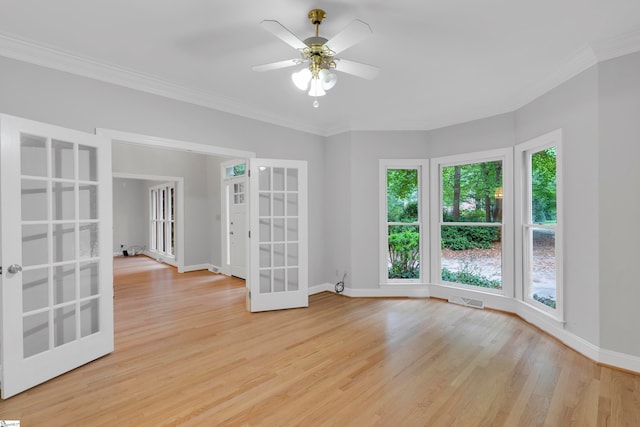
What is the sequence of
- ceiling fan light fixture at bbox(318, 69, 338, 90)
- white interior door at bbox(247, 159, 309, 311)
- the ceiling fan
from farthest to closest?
white interior door at bbox(247, 159, 309, 311) → ceiling fan light fixture at bbox(318, 69, 338, 90) → the ceiling fan

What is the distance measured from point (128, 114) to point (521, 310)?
16.3 feet

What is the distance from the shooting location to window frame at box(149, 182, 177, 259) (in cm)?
809

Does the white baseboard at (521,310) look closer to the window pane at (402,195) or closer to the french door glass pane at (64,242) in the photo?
the window pane at (402,195)

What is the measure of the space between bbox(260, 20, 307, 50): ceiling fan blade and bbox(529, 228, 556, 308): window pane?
10.8 feet

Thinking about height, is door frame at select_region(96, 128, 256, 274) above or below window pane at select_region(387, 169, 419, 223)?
above

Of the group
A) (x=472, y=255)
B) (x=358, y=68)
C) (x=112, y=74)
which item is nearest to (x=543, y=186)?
(x=472, y=255)

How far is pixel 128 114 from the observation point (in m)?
3.03

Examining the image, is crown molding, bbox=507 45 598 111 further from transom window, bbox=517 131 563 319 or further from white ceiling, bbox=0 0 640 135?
transom window, bbox=517 131 563 319

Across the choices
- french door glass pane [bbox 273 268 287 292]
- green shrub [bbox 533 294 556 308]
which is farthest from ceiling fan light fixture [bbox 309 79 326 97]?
green shrub [bbox 533 294 556 308]

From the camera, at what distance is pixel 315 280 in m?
4.89

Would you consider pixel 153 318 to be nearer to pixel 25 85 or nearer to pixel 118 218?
pixel 25 85

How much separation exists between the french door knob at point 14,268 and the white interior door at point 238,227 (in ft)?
12.4

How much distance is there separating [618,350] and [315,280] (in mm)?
3492

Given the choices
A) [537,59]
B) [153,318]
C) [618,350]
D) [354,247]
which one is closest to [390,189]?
[354,247]
